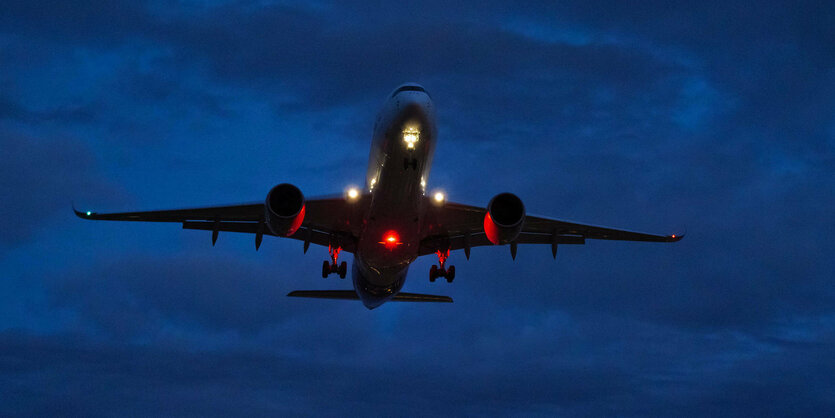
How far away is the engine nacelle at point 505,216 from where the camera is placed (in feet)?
77.7

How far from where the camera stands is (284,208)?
2272 centimetres

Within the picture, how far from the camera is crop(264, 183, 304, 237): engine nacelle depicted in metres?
22.4

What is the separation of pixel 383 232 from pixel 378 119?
12.2 feet

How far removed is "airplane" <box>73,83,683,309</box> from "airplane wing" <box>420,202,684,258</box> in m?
0.04

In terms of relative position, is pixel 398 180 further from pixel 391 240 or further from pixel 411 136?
pixel 391 240

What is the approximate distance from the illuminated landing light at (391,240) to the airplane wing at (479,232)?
2257 millimetres

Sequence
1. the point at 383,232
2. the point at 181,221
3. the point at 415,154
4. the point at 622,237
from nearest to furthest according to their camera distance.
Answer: the point at 415,154 → the point at 383,232 → the point at 181,221 → the point at 622,237

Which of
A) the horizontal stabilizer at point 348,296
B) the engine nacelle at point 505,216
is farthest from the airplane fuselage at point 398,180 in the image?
the horizontal stabilizer at point 348,296

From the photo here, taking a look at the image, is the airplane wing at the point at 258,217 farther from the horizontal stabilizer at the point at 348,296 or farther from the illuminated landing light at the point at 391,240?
the horizontal stabilizer at the point at 348,296

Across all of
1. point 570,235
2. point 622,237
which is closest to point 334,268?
point 570,235

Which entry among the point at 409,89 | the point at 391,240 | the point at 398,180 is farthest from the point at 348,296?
the point at 409,89

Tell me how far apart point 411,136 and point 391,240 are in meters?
4.55

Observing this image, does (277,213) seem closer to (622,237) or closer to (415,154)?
(415,154)

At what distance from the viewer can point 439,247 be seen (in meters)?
29.2
